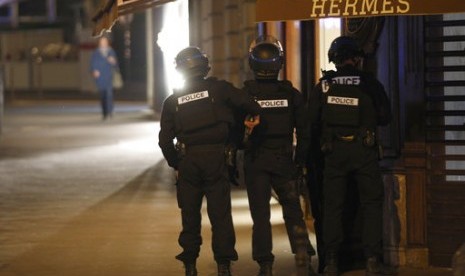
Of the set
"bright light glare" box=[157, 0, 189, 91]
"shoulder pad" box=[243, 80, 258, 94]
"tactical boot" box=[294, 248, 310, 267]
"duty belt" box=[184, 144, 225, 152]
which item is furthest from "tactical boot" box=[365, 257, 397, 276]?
"bright light glare" box=[157, 0, 189, 91]

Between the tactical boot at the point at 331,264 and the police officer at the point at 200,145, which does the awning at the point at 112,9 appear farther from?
the tactical boot at the point at 331,264

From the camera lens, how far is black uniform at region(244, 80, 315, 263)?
8547mm

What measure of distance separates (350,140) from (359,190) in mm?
395

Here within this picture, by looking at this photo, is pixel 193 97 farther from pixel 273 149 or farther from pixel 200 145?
pixel 273 149

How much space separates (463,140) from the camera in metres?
8.82

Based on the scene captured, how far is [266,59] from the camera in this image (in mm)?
8531

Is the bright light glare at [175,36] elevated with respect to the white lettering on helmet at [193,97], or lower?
elevated

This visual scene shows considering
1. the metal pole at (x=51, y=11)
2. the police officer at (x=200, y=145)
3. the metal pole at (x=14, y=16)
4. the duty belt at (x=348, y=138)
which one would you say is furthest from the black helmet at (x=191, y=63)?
the metal pole at (x=51, y=11)

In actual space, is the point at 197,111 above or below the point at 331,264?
above

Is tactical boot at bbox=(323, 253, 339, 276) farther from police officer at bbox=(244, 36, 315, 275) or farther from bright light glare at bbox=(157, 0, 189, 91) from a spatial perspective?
bright light glare at bbox=(157, 0, 189, 91)

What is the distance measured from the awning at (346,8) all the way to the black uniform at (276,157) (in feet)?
1.77

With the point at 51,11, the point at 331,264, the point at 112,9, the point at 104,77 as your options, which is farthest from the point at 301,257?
the point at 51,11

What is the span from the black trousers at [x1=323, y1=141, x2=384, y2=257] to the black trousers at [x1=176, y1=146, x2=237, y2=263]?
0.73 metres

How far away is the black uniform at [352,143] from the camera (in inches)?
332
